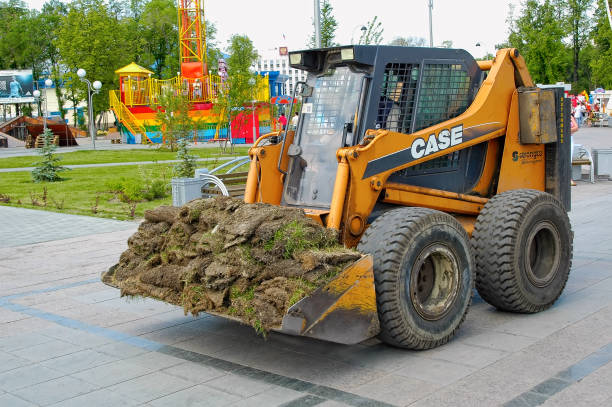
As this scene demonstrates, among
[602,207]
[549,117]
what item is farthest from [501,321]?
[602,207]

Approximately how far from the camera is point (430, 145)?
22.6 feet

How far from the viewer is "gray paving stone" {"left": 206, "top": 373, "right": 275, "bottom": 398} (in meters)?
5.33

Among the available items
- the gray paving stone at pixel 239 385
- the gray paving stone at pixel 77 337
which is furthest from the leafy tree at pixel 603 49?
the gray paving stone at pixel 239 385

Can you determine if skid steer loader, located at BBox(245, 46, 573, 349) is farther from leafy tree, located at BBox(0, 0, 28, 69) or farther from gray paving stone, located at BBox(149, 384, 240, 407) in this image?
leafy tree, located at BBox(0, 0, 28, 69)

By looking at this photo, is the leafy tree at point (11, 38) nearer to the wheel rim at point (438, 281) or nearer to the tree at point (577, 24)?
the tree at point (577, 24)

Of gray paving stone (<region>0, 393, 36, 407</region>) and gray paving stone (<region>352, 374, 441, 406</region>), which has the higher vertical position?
gray paving stone (<region>352, 374, 441, 406</region>)

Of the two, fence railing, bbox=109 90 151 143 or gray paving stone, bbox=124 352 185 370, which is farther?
fence railing, bbox=109 90 151 143

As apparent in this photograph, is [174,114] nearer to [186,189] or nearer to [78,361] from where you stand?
[186,189]

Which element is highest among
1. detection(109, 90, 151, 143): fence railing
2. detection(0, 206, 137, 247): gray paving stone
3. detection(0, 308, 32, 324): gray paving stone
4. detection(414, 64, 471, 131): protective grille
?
detection(109, 90, 151, 143): fence railing

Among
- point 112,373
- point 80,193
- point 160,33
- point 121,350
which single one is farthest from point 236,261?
point 160,33

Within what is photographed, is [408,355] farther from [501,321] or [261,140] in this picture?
[261,140]

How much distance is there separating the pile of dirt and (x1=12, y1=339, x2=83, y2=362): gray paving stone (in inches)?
28.0

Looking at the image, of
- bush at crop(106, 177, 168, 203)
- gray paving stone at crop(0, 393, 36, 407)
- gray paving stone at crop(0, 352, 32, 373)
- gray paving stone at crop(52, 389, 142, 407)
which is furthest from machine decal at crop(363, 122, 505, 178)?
bush at crop(106, 177, 168, 203)

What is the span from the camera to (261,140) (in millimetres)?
7773
